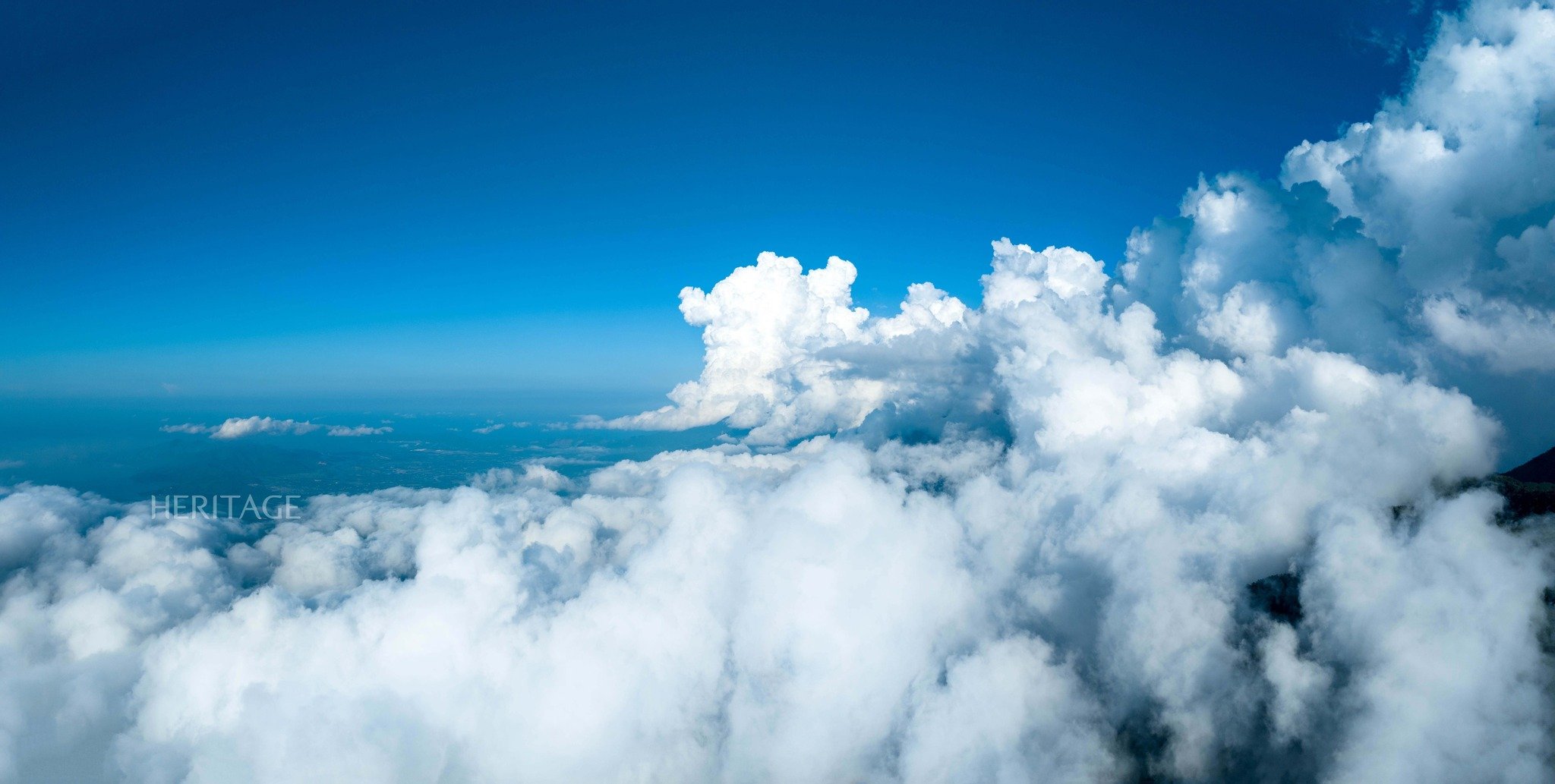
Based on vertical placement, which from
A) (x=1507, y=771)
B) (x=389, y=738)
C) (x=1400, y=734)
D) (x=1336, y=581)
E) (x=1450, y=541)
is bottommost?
(x=389, y=738)

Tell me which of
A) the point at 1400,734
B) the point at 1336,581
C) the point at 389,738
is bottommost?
the point at 389,738

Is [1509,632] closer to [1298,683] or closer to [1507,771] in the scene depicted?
[1507,771]

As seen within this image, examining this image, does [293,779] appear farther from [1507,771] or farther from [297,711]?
[1507,771]

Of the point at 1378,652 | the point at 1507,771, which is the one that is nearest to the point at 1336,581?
the point at 1378,652

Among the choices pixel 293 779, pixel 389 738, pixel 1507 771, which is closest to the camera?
pixel 1507 771

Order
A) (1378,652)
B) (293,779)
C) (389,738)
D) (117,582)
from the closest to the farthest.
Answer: (1378,652) → (293,779) → (117,582) → (389,738)

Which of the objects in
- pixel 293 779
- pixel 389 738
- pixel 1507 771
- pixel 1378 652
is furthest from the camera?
pixel 389 738

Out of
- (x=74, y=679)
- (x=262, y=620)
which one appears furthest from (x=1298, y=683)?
(x=74, y=679)

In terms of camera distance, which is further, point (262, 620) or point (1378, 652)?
point (262, 620)

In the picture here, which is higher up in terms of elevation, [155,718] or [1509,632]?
[1509,632]
